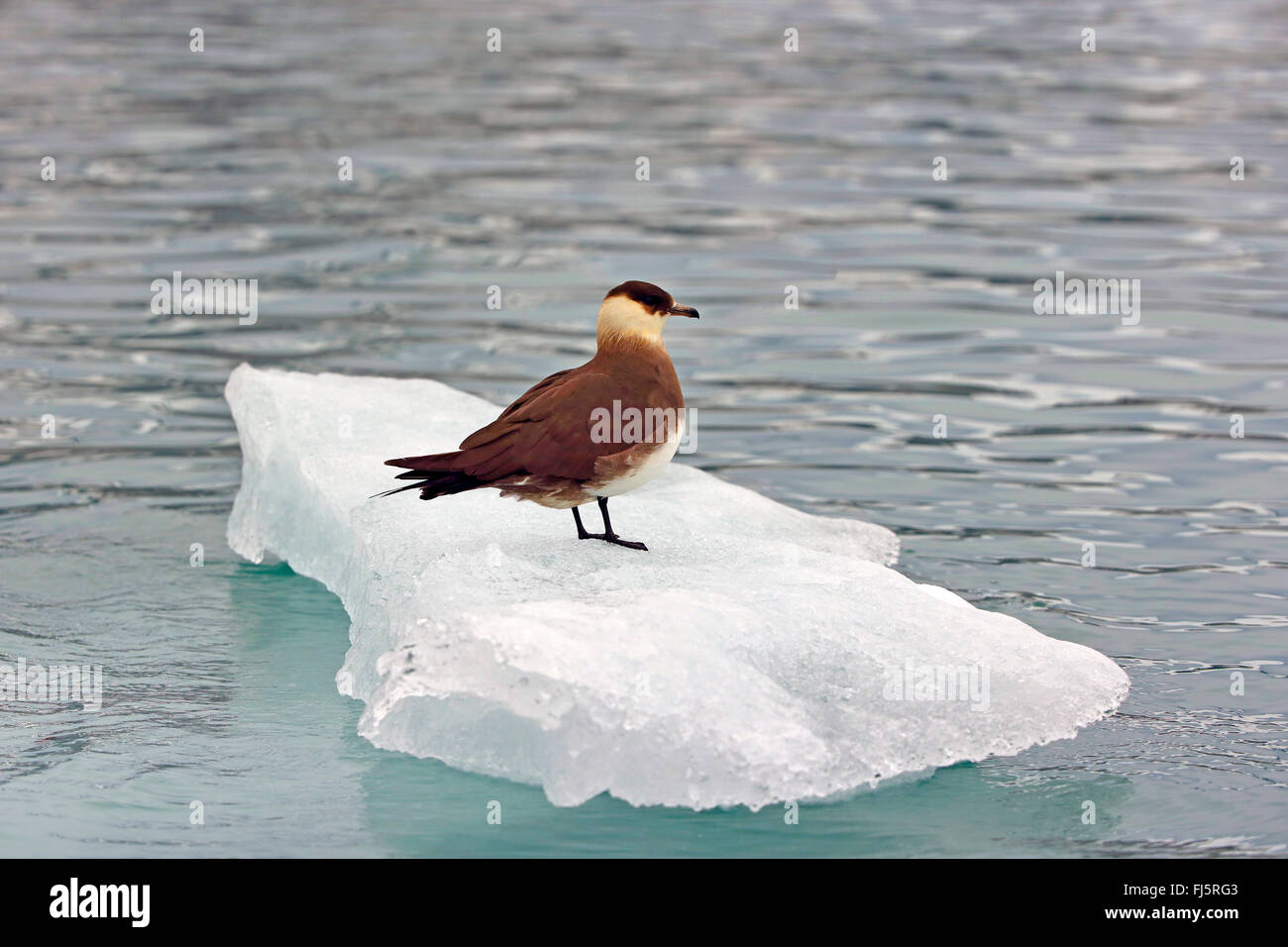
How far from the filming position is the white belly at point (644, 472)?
18.1ft

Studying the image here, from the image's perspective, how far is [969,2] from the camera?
1353 inches

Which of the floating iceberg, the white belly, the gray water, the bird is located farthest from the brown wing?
the gray water

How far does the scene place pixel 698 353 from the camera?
11750 mm

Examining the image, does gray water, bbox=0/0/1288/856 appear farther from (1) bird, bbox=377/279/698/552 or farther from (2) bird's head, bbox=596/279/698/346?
(2) bird's head, bbox=596/279/698/346

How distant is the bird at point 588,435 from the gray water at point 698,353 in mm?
1013

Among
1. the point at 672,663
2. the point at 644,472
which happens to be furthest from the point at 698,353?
the point at 672,663

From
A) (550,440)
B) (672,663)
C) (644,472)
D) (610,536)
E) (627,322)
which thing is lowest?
(672,663)

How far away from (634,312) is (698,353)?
19.9 feet

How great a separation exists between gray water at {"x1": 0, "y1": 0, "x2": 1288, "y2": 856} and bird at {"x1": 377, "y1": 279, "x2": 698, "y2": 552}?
101 cm

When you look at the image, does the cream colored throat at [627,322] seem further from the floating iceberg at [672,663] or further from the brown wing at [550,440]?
the floating iceberg at [672,663]

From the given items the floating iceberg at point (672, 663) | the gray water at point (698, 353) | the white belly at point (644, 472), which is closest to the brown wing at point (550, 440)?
the white belly at point (644, 472)

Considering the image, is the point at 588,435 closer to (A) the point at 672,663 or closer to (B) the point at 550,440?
(B) the point at 550,440

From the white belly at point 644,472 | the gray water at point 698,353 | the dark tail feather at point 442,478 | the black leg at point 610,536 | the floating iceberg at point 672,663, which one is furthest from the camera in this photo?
the black leg at point 610,536

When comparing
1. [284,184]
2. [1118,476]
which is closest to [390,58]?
[284,184]
